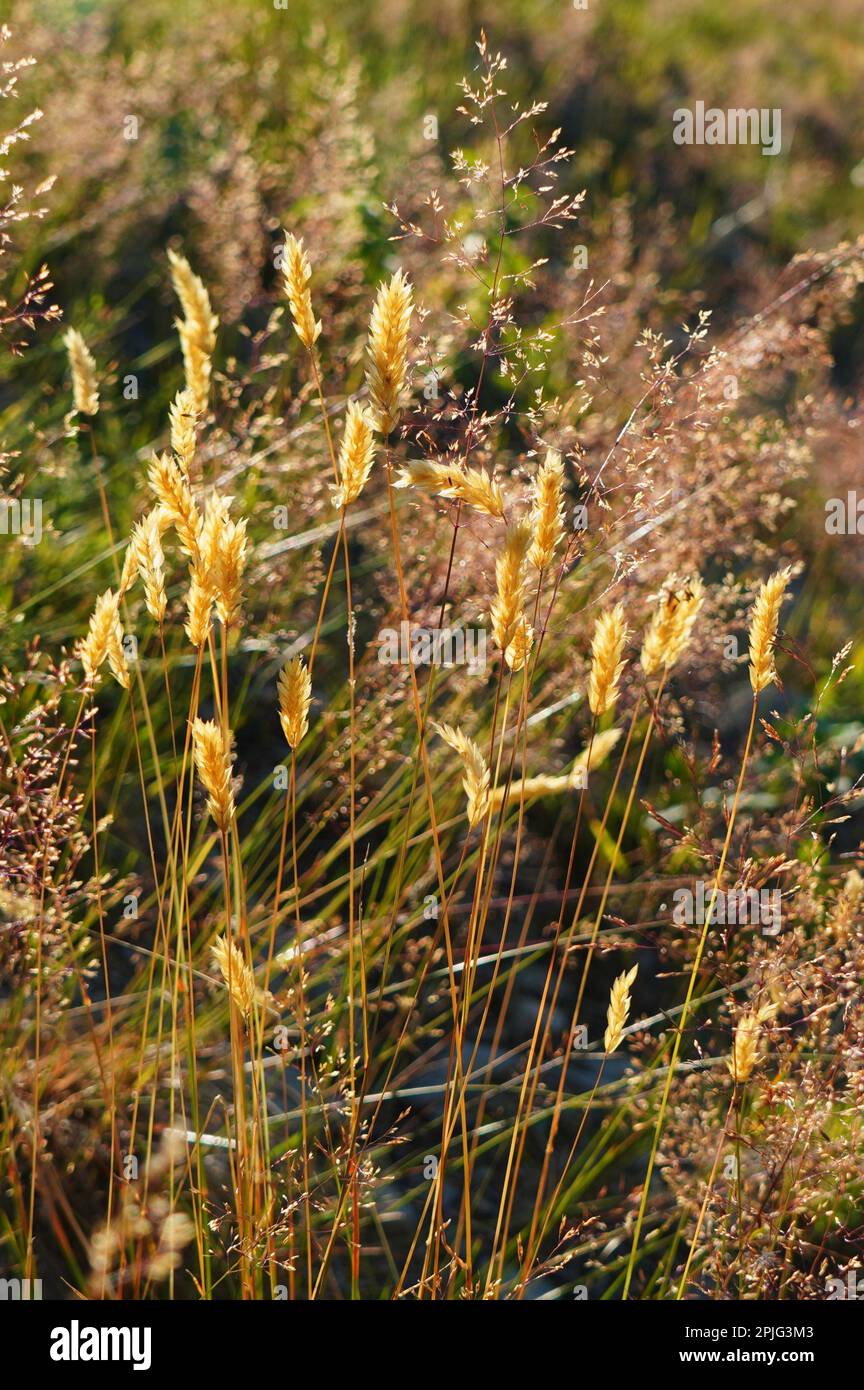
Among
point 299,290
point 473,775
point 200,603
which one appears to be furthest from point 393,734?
point 299,290

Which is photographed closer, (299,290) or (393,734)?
(299,290)

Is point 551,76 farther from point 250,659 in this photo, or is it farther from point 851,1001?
point 851,1001

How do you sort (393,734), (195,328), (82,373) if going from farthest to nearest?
(393,734) → (82,373) → (195,328)

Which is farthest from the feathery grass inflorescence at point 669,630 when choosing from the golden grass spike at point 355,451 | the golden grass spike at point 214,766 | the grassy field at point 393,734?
the golden grass spike at point 214,766

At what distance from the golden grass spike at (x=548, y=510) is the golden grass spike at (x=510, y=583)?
0.03 metres

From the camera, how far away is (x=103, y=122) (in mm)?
3490

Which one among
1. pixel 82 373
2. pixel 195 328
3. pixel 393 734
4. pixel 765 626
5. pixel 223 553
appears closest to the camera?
→ pixel 223 553

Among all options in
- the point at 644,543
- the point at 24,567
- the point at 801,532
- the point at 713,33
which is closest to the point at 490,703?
the point at 644,543

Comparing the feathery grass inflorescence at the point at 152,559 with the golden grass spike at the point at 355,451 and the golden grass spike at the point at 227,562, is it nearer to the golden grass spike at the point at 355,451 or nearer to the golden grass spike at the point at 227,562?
the golden grass spike at the point at 227,562

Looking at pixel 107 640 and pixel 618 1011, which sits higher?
pixel 107 640

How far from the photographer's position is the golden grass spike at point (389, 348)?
1249 mm

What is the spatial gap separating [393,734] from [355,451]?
3.04 feet

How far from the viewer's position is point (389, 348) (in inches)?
49.4

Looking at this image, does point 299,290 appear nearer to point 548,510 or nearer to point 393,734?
point 548,510
